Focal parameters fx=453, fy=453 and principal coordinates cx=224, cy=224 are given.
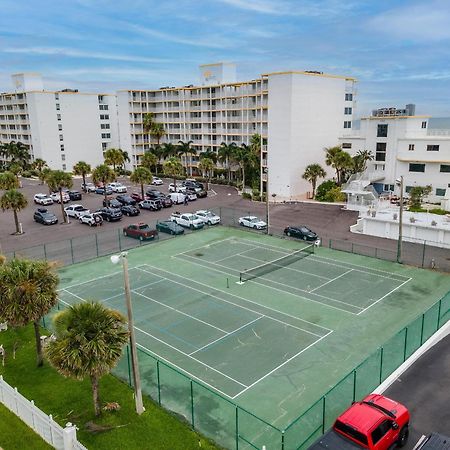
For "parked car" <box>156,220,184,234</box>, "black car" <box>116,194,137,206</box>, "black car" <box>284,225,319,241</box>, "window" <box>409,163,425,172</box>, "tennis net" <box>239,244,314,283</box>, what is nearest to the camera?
"tennis net" <box>239,244,314,283</box>

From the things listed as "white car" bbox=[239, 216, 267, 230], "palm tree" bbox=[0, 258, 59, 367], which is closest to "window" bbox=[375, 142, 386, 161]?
"white car" bbox=[239, 216, 267, 230]

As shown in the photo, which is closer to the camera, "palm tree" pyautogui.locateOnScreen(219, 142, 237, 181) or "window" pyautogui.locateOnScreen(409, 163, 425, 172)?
"window" pyautogui.locateOnScreen(409, 163, 425, 172)

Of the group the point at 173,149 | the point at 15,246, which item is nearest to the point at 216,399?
the point at 15,246

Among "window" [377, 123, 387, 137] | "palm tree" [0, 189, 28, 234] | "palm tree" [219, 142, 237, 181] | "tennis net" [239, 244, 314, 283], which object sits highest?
"window" [377, 123, 387, 137]

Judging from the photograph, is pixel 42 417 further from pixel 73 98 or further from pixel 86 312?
pixel 73 98

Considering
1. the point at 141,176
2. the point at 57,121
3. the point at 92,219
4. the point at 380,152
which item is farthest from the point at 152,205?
the point at 57,121

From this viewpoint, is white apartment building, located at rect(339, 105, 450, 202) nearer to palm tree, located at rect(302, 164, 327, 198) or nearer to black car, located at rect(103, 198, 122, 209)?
palm tree, located at rect(302, 164, 327, 198)

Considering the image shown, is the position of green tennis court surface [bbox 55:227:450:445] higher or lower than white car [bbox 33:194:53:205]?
lower

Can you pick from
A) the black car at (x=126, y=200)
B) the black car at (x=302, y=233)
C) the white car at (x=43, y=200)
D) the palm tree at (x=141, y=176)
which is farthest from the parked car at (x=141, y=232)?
the white car at (x=43, y=200)
